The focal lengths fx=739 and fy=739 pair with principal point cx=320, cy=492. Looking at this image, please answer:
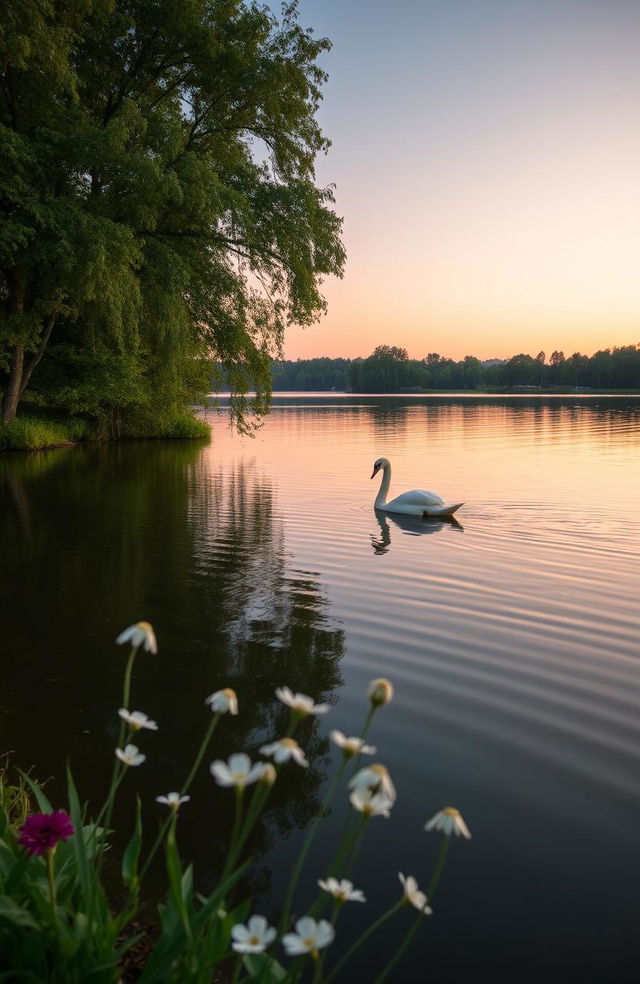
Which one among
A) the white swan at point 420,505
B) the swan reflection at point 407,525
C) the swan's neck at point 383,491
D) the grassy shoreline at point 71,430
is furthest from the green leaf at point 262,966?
the grassy shoreline at point 71,430

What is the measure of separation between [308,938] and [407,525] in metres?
A: 12.0

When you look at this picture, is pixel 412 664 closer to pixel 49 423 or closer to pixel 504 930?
pixel 504 930

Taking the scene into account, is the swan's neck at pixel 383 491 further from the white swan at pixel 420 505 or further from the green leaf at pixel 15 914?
the green leaf at pixel 15 914

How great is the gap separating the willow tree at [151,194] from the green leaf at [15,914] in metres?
20.5

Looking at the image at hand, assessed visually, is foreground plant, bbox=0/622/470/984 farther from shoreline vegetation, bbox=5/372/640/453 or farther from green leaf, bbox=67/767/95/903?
shoreline vegetation, bbox=5/372/640/453

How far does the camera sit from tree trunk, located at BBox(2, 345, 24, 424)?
2530 centimetres

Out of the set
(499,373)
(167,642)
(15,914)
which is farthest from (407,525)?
(499,373)

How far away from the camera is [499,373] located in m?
166

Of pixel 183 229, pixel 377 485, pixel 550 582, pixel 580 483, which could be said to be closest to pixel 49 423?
pixel 183 229

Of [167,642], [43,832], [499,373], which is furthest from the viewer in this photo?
[499,373]

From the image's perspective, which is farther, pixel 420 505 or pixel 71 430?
pixel 71 430

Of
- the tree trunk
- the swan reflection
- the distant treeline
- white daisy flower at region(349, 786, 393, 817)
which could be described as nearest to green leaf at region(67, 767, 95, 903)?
white daisy flower at region(349, 786, 393, 817)

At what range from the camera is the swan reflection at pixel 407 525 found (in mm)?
12117

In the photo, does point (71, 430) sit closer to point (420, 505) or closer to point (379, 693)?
point (420, 505)
